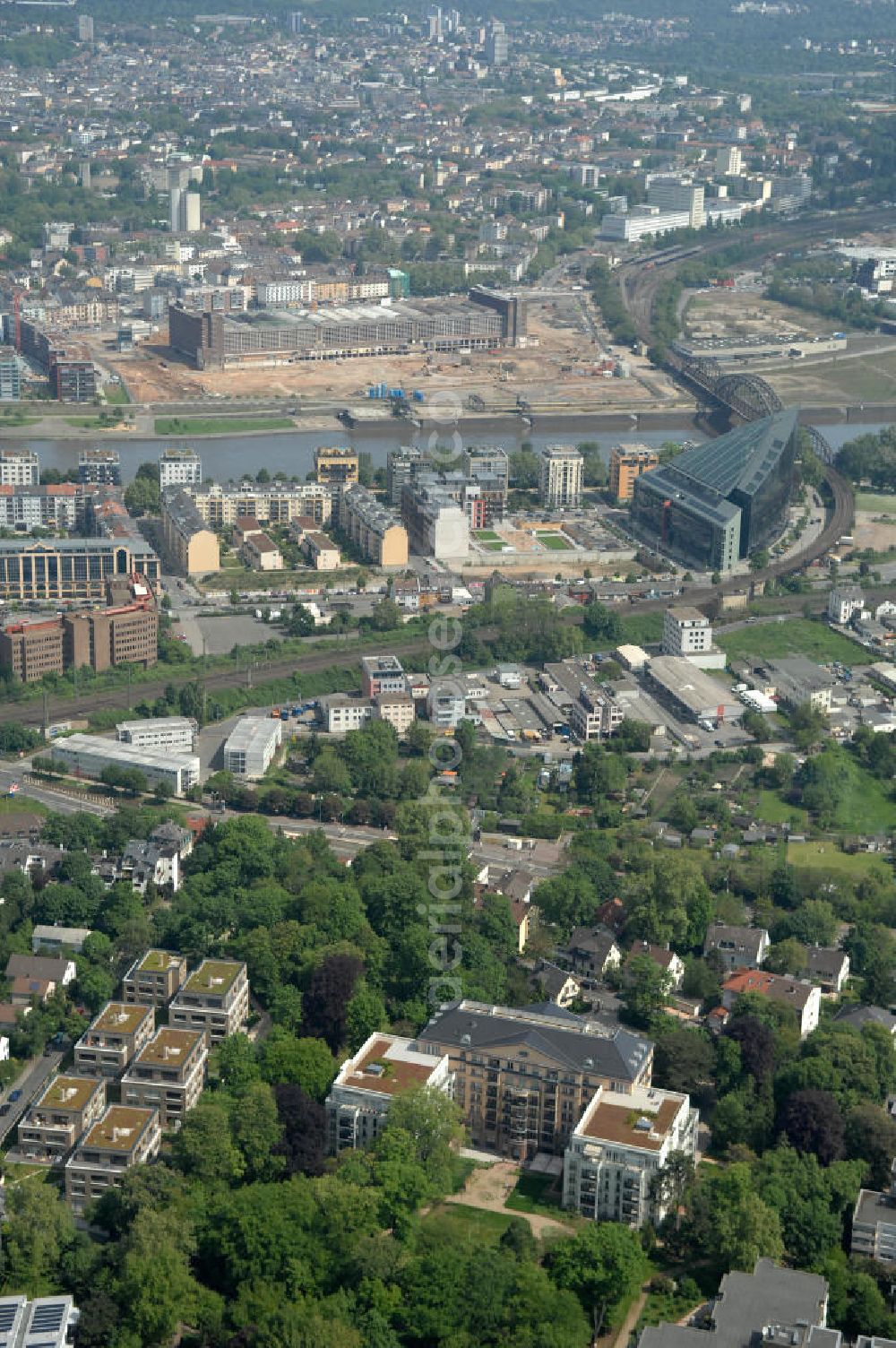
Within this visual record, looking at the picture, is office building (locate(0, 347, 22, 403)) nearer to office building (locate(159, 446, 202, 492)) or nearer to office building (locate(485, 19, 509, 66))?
office building (locate(159, 446, 202, 492))

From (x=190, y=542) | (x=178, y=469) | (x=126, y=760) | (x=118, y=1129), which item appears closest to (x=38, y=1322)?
(x=118, y=1129)

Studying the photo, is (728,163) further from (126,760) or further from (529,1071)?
(529,1071)

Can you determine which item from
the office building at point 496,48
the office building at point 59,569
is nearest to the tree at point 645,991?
the office building at point 59,569

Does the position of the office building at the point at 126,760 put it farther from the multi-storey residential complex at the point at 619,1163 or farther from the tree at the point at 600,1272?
the tree at the point at 600,1272

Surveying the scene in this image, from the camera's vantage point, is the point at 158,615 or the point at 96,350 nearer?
the point at 158,615

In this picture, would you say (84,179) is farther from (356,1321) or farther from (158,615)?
(356,1321)

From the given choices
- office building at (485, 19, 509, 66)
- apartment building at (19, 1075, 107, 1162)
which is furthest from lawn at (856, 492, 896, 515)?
office building at (485, 19, 509, 66)

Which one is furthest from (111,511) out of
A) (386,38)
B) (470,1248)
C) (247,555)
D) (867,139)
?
(386,38)
